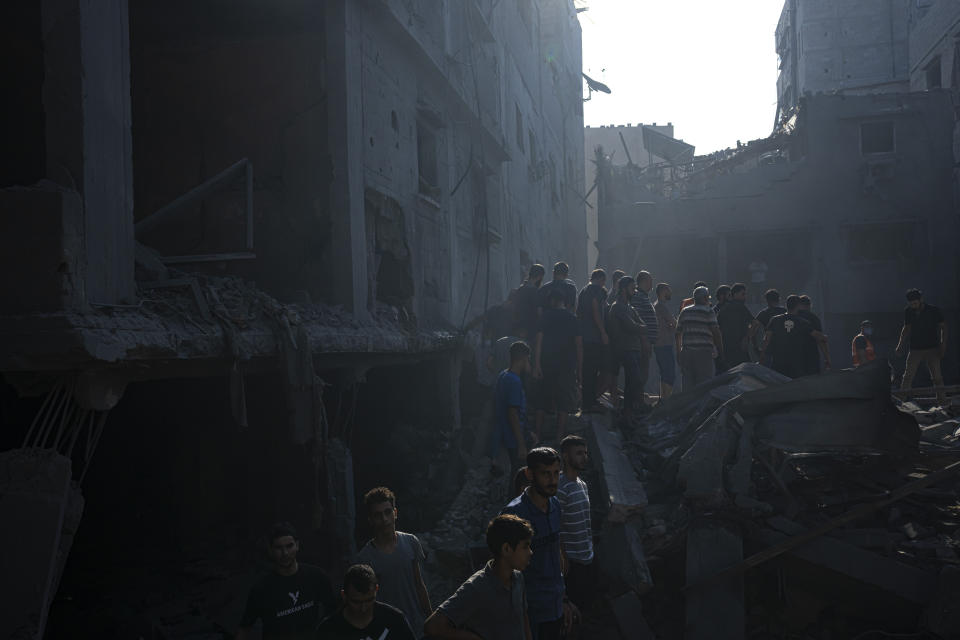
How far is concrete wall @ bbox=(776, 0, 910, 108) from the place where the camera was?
1248 inches

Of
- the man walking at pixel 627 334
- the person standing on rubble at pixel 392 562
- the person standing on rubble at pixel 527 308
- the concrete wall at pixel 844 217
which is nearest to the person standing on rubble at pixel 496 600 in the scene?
the person standing on rubble at pixel 392 562

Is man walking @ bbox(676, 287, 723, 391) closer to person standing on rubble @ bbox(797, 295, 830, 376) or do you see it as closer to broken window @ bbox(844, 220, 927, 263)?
person standing on rubble @ bbox(797, 295, 830, 376)

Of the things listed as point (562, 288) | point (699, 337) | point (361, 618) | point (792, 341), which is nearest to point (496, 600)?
point (361, 618)

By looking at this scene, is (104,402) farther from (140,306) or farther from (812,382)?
(812,382)

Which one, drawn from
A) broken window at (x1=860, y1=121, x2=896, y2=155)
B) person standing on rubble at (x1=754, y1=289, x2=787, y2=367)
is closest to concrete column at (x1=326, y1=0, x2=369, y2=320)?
person standing on rubble at (x1=754, y1=289, x2=787, y2=367)

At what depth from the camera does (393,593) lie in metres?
3.95

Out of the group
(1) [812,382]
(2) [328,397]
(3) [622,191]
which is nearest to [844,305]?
(3) [622,191]

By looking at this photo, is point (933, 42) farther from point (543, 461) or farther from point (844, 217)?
point (543, 461)

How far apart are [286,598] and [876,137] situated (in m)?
23.1

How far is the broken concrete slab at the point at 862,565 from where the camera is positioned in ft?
18.8

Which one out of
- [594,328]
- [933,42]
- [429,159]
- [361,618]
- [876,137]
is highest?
[933,42]

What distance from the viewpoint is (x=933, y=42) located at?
2364 cm

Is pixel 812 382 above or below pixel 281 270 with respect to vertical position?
below

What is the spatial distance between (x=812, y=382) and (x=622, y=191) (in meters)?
18.2
